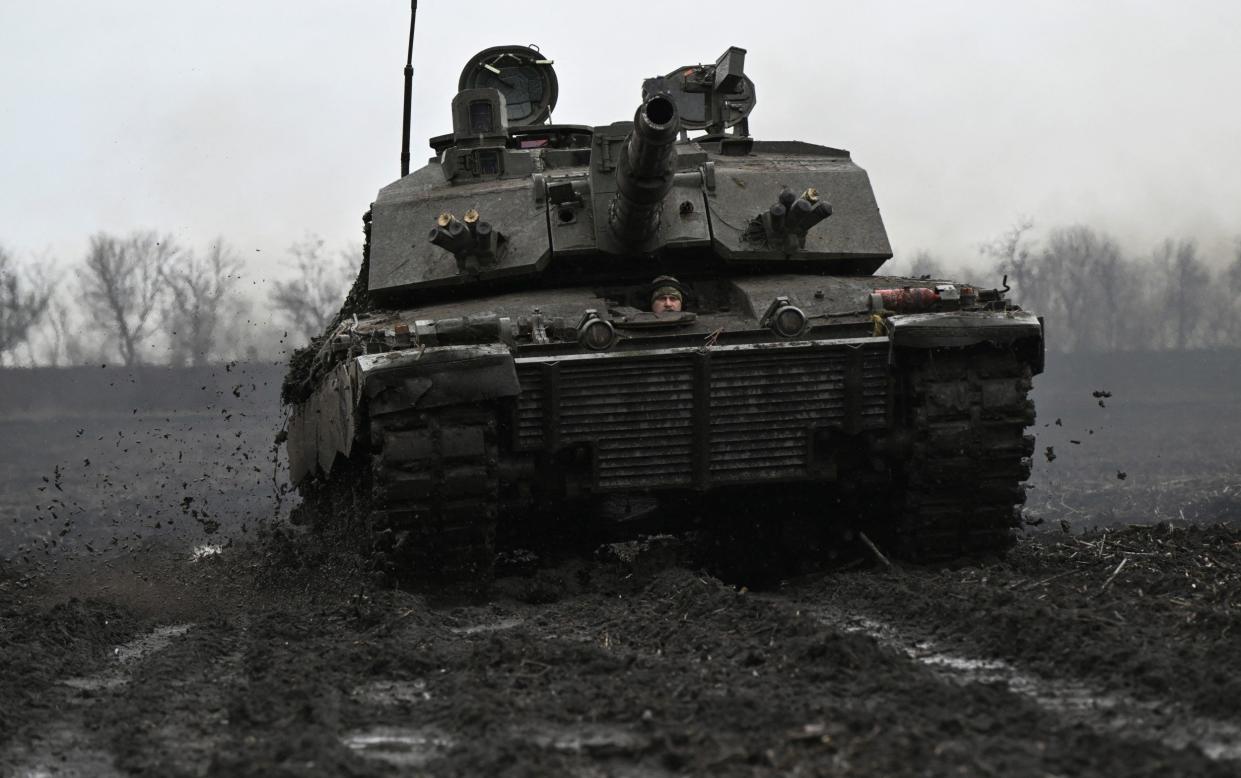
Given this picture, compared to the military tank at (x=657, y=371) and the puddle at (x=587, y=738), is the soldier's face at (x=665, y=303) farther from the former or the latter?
the puddle at (x=587, y=738)

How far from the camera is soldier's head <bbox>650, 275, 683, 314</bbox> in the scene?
9438mm

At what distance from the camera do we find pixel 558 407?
8.64 meters

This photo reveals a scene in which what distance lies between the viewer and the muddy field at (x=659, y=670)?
4.53 meters

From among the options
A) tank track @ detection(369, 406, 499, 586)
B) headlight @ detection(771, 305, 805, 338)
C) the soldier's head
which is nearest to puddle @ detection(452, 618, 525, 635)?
tank track @ detection(369, 406, 499, 586)

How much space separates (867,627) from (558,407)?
2.27 metres

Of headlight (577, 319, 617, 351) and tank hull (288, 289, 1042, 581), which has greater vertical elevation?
headlight (577, 319, 617, 351)

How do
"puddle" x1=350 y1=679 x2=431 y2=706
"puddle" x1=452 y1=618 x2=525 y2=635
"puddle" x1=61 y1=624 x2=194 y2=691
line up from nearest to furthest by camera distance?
"puddle" x1=350 y1=679 x2=431 y2=706 → "puddle" x1=61 y1=624 x2=194 y2=691 → "puddle" x1=452 y1=618 x2=525 y2=635

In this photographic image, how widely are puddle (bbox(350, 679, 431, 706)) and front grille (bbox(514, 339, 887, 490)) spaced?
2.74 metres

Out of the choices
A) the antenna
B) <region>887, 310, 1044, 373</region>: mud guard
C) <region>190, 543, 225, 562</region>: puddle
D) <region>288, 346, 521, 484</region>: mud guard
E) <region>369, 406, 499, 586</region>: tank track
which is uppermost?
the antenna

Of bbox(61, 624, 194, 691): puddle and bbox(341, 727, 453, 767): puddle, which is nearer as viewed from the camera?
bbox(341, 727, 453, 767): puddle

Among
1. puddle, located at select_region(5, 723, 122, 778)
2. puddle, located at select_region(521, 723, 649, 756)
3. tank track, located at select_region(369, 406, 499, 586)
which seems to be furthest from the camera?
tank track, located at select_region(369, 406, 499, 586)

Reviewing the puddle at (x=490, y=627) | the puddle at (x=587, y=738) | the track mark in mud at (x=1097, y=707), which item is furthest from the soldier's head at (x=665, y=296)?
the puddle at (x=587, y=738)

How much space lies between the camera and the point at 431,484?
836 cm

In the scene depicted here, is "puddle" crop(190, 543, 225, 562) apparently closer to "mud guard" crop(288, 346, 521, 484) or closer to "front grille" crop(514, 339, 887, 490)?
"front grille" crop(514, 339, 887, 490)
